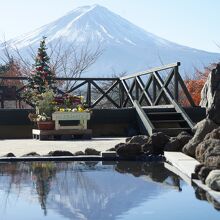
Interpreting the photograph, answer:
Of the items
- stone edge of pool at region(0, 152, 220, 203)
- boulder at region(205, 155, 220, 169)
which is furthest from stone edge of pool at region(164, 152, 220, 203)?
boulder at region(205, 155, 220, 169)

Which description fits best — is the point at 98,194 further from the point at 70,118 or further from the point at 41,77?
the point at 41,77

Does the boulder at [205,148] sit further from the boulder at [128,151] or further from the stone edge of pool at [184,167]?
the boulder at [128,151]

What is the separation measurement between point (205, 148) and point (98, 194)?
173 centimetres

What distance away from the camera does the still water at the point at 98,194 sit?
4504 millimetres

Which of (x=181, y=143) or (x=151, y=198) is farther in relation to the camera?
(x=181, y=143)

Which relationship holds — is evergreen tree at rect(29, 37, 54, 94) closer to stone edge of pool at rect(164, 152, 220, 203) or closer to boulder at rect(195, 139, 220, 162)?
stone edge of pool at rect(164, 152, 220, 203)

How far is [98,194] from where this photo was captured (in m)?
5.37

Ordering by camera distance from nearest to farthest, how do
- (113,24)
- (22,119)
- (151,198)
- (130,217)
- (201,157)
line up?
(130,217)
(151,198)
(201,157)
(22,119)
(113,24)

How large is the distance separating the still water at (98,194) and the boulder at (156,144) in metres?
0.78

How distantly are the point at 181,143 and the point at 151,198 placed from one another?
3.05 metres

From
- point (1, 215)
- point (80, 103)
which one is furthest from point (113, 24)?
point (1, 215)

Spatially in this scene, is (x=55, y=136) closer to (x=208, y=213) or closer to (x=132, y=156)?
(x=132, y=156)

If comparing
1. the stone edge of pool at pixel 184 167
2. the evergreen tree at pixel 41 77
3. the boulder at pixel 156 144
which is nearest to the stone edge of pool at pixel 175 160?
the stone edge of pool at pixel 184 167

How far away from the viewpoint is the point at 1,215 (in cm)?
449
